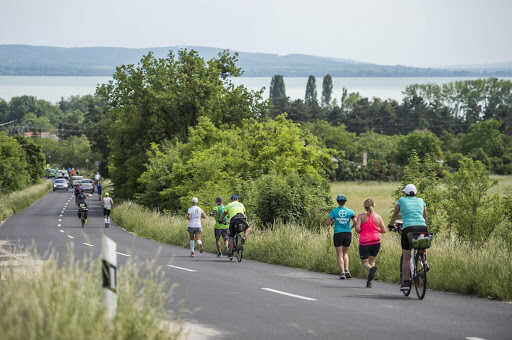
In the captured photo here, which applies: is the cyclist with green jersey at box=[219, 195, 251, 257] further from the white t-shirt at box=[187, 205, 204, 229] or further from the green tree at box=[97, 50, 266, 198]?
the green tree at box=[97, 50, 266, 198]

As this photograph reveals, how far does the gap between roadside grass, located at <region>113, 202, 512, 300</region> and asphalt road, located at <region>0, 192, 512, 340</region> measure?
49 cm

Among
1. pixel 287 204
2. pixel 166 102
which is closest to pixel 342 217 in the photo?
pixel 287 204

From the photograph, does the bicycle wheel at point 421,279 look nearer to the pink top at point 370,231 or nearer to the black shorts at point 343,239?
the pink top at point 370,231

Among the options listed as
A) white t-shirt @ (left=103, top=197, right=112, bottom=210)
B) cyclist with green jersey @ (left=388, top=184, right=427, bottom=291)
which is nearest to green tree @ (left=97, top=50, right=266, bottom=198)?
white t-shirt @ (left=103, top=197, right=112, bottom=210)

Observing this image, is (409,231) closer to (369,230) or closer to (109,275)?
(369,230)

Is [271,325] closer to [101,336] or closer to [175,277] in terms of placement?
[101,336]

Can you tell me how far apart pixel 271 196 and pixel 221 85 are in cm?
3055

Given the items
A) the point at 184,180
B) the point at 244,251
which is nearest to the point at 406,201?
the point at 244,251

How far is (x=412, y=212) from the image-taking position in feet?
41.0

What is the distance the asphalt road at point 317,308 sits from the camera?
9.38 meters

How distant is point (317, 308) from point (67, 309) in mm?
5339

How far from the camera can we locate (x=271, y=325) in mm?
9875

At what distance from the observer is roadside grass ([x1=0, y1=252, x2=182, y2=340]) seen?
6.14 meters

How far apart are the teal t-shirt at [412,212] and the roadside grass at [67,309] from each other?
5493 mm
